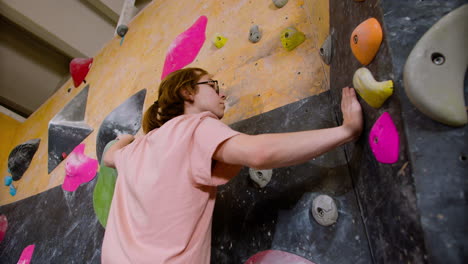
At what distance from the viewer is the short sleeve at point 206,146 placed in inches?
25.7

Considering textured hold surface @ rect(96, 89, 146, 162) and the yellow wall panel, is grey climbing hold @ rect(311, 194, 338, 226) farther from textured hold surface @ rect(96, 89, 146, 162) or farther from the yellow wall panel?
textured hold surface @ rect(96, 89, 146, 162)

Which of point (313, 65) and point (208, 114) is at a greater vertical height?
point (208, 114)

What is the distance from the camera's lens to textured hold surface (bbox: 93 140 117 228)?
1.37 metres

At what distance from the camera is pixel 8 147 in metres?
3.06

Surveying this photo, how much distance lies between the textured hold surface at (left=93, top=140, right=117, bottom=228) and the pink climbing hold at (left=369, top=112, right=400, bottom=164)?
113cm

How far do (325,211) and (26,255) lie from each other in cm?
171

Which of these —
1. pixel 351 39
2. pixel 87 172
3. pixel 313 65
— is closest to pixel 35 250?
pixel 87 172

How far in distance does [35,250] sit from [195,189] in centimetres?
140

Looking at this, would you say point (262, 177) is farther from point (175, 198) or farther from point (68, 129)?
point (68, 129)

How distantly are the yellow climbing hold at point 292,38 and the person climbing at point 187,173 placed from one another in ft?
1.16

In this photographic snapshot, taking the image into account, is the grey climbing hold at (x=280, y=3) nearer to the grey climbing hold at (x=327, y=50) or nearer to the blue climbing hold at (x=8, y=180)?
the grey climbing hold at (x=327, y=50)

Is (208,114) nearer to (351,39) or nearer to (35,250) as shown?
(351,39)

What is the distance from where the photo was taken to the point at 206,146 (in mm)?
666

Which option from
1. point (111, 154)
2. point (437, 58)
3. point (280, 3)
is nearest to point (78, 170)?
point (111, 154)
